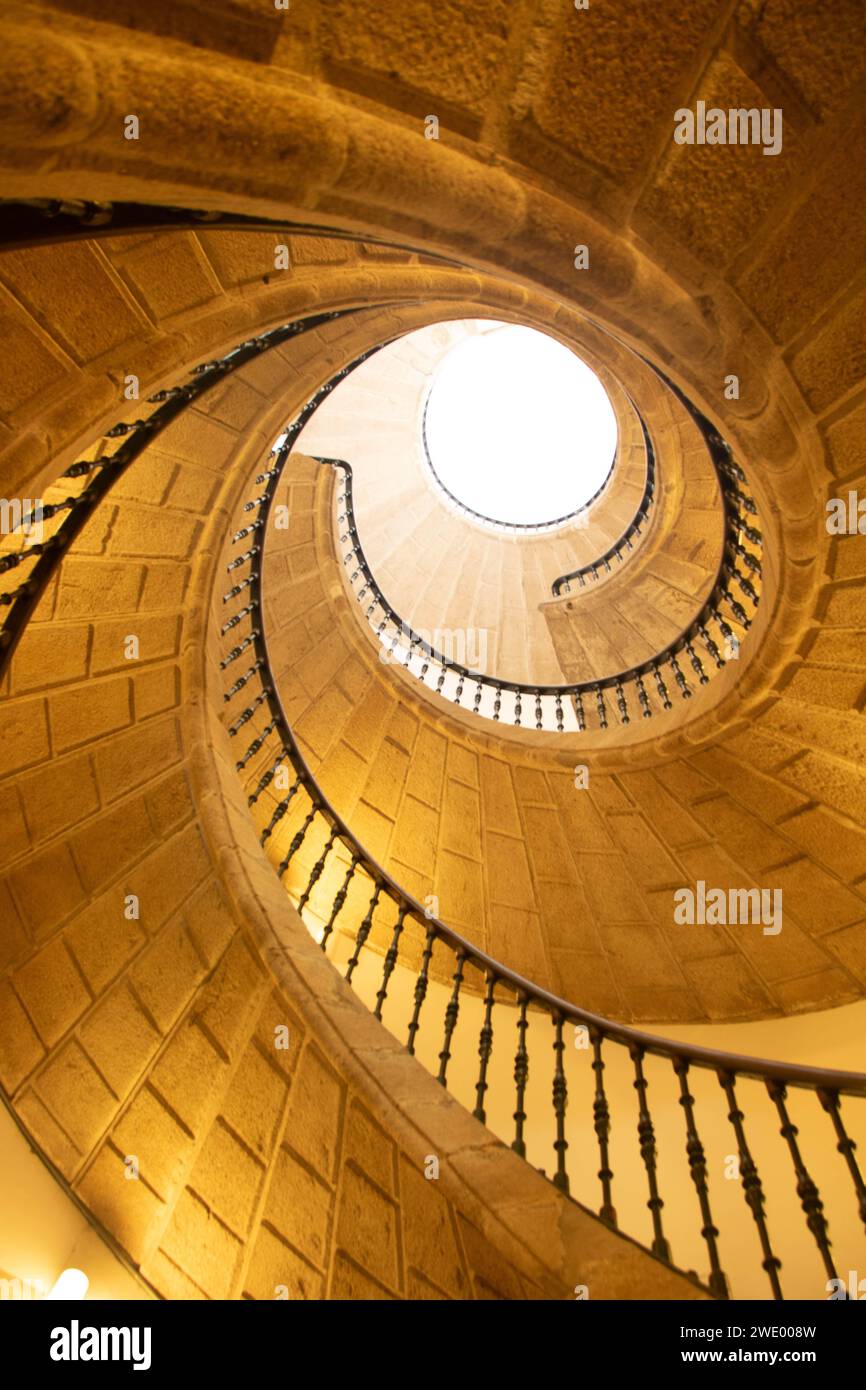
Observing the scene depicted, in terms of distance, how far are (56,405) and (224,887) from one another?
231 centimetres

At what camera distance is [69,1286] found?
301cm

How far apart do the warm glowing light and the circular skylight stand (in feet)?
36.5

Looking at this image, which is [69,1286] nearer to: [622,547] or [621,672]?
[621,672]

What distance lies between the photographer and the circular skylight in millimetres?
13633

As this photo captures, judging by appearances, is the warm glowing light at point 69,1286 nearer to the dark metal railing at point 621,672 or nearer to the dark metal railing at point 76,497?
the dark metal railing at point 76,497

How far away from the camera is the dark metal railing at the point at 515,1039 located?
3.02 m

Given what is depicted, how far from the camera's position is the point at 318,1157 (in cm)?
337

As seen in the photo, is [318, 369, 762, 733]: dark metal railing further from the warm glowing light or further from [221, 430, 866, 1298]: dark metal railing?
the warm glowing light

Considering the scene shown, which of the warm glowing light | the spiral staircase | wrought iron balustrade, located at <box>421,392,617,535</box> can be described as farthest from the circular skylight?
the warm glowing light

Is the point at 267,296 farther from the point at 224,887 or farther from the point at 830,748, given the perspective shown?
the point at 830,748

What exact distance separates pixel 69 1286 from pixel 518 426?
15015 millimetres
